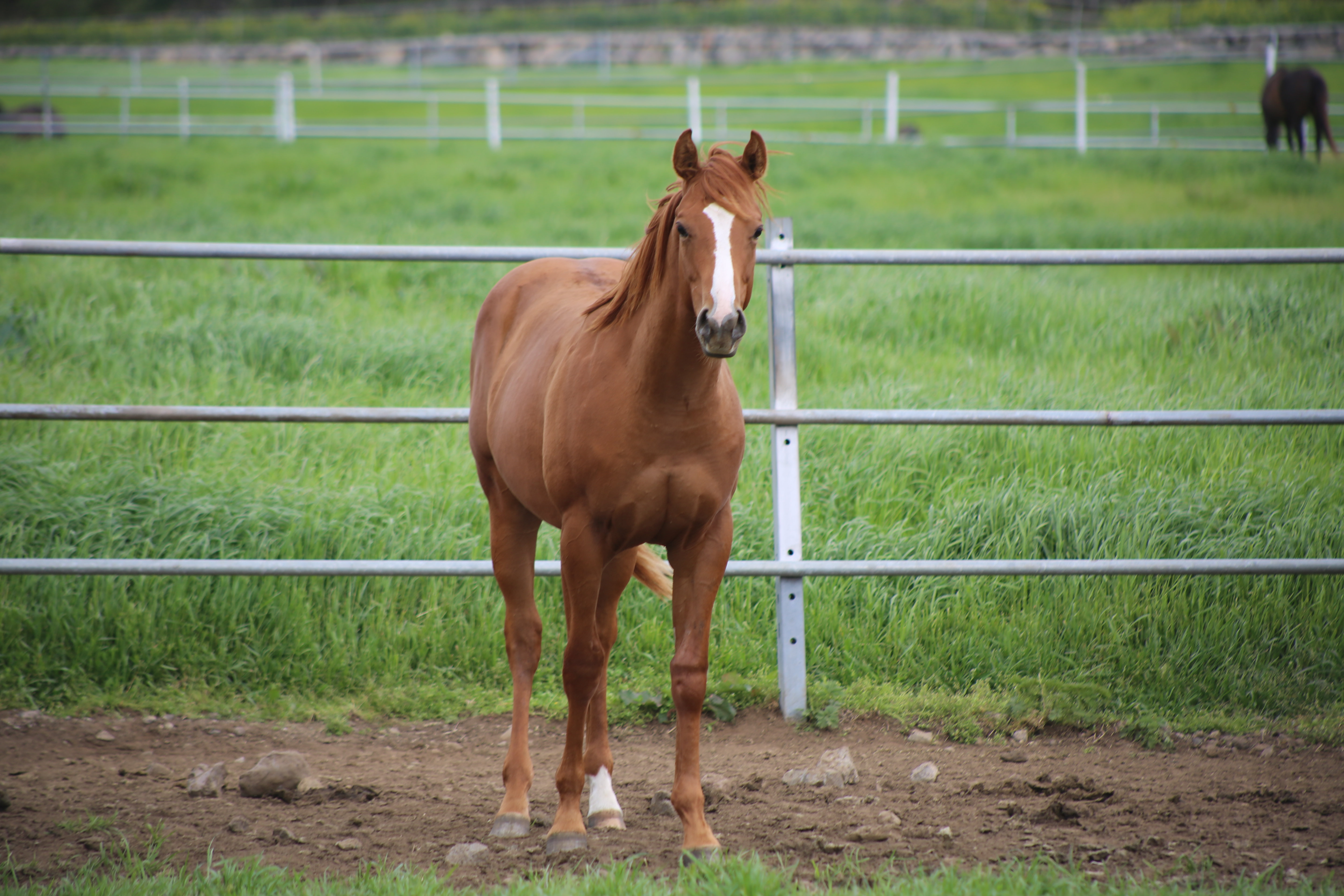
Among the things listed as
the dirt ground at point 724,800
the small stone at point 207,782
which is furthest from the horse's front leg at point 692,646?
the small stone at point 207,782

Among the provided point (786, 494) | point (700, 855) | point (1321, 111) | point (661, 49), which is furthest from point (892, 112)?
point (700, 855)

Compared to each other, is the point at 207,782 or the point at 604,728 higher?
the point at 604,728

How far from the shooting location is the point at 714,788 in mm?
3012

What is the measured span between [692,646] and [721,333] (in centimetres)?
94

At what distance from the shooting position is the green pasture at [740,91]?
2302cm

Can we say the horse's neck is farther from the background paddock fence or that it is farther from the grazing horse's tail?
the background paddock fence

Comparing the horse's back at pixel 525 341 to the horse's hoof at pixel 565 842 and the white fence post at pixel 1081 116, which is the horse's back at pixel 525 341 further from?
the white fence post at pixel 1081 116

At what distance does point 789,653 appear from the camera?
354 cm

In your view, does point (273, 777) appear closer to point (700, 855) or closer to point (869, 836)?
point (700, 855)

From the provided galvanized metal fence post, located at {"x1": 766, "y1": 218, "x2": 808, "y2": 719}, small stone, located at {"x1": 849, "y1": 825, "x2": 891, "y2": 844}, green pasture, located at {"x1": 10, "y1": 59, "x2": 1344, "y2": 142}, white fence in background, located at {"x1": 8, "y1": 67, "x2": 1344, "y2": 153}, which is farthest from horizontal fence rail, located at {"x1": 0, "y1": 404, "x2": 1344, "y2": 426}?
green pasture, located at {"x1": 10, "y1": 59, "x2": 1344, "y2": 142}

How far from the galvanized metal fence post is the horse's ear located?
1.22 m

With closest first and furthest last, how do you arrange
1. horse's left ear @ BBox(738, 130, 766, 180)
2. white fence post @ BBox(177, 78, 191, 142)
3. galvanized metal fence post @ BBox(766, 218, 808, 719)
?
horse's left ear @ BBox(738, 130, 766, 180) < galvanized metal fence post @ BBox(766, 218, 808, 719) < white fence post @ BBox(177, 78, 191, 142)

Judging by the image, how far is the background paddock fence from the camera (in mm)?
3420

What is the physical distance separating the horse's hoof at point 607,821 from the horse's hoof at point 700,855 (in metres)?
0.33
